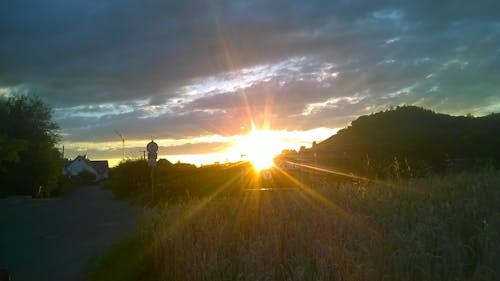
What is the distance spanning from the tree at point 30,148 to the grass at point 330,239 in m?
33.9

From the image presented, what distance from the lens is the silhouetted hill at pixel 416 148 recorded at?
68.2 ft

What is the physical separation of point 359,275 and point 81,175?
101 m

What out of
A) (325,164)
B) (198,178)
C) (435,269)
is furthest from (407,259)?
(198,178)

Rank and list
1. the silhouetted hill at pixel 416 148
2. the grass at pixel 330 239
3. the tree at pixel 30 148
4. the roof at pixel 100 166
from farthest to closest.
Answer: the roof at pixel 100 166 → the tree at pixel 30 148 → the silhouetted hill at pixel 416 148 → the grass at pixel 330 239

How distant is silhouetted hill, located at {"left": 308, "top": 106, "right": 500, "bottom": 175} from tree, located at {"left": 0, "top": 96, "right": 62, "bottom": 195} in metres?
23.5

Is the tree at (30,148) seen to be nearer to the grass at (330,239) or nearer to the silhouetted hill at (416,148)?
the silhouetted hill at (416,148)

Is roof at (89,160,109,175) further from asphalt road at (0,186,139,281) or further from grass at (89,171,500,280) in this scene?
grass at (89,171,500,280)

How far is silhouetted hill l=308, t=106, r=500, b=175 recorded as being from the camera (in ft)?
68.2

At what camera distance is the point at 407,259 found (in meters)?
5.82

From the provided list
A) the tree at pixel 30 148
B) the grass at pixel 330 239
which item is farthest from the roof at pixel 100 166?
the grass at pixel 330 239

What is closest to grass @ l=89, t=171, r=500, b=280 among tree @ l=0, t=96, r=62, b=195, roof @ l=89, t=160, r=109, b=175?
tree @ l=0, t=96, r=62, b=195

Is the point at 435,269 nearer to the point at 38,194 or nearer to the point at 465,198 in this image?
the point at 465,198

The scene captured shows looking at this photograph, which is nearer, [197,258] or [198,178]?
[197,258]

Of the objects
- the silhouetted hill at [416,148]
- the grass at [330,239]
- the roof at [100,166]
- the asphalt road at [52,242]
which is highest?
the roof at [100,166]
